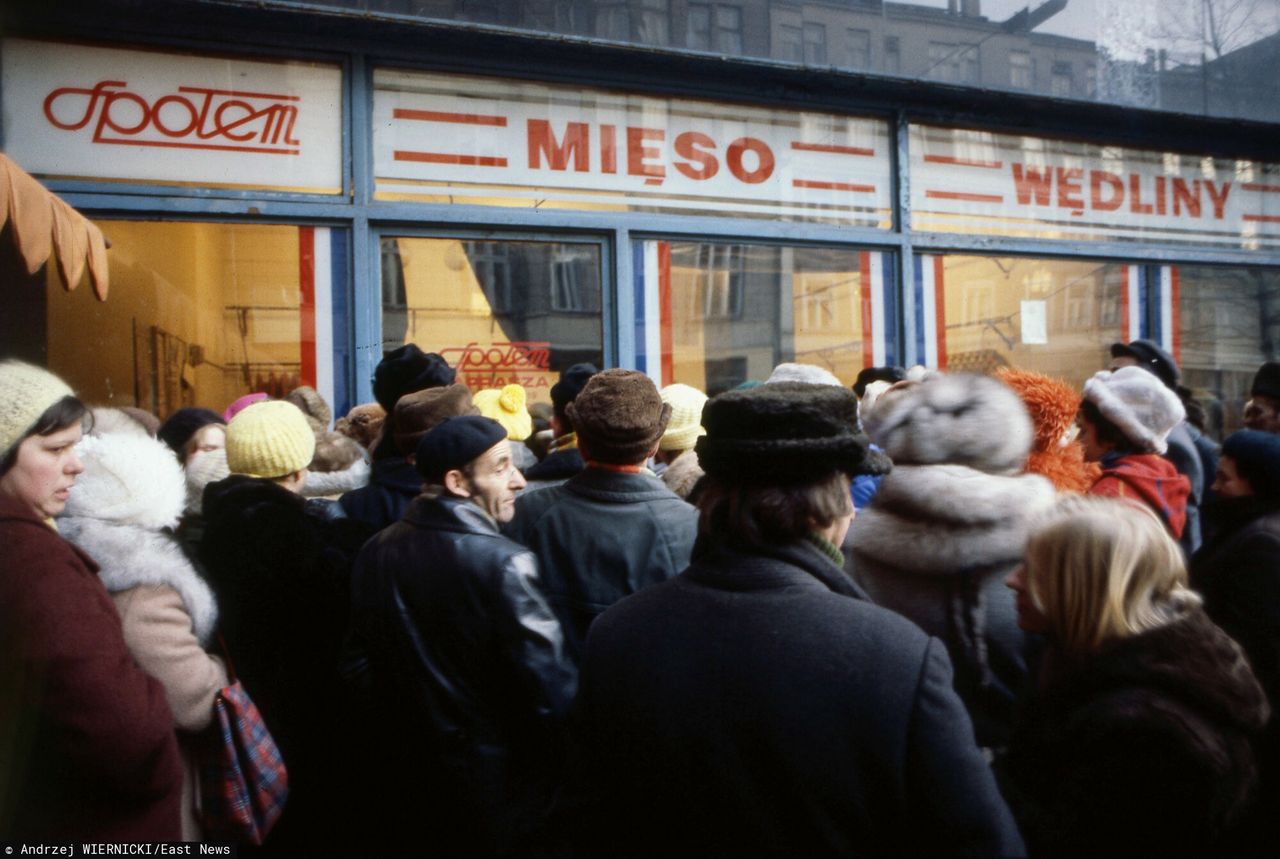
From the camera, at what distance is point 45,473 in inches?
90.3

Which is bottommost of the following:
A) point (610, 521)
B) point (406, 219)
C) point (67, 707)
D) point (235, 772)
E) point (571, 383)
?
point (235, 772)

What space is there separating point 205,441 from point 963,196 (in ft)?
17.9

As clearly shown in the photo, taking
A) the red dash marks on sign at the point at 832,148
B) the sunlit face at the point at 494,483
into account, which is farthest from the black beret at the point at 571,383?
the red dash marks on sign at the point at 832,148

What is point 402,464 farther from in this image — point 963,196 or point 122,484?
point 963,196

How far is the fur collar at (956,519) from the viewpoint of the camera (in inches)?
86.3

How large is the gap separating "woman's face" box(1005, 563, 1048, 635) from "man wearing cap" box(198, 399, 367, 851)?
2.21 m

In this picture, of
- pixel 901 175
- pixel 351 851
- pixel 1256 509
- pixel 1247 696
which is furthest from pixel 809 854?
pixel 901 175

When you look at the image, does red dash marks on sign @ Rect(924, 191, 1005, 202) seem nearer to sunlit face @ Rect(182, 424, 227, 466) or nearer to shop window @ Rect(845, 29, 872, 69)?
shop window @ Rect(845, 29, 872, 69)

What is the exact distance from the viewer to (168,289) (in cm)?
549

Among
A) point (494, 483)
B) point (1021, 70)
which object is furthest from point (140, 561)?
point (1021, 70)

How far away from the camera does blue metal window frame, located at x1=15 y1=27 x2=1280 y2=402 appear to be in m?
5.39

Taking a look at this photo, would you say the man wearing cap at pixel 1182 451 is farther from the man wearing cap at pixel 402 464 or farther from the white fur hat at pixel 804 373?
the man wearing cap at pixel 402 464

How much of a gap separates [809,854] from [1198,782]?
78cm

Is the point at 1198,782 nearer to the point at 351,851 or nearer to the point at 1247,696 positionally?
the point at 1247,696
